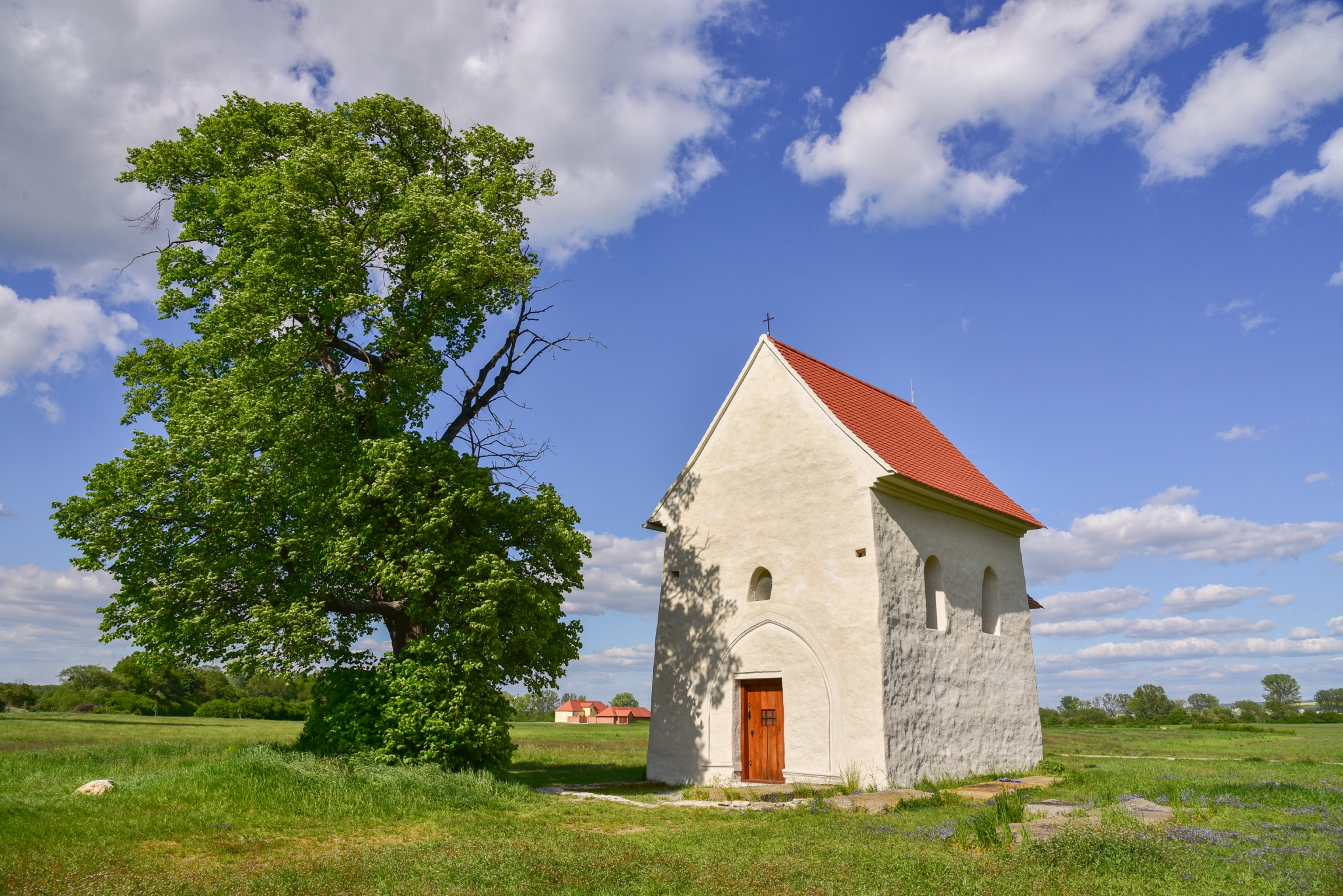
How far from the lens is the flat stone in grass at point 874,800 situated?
1195cm

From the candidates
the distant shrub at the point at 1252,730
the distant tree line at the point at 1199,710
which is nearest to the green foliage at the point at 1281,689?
the distant tree line at the point at 1199,710

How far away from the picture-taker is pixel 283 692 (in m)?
75.6

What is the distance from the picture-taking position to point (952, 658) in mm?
17031

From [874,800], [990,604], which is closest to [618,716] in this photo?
[990,604]

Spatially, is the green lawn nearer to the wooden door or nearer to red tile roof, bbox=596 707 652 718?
the wooden door

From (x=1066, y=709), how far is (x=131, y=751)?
Answer: 114 meters

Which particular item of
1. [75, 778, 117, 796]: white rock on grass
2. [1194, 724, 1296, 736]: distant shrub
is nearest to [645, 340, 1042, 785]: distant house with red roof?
[75, 778, 117, 796]: white rock on grass

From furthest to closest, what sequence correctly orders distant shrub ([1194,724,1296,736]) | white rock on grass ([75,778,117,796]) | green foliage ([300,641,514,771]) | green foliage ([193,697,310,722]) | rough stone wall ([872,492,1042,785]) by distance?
1. green foliage ([193,697,310,722])
2. distant shrub ([1194,724,1296,736])
3. rough stone wall ([872,492,1042,785])
4. green foliage ([300,641,514,771])
5. white rock on grass ([75,778,117,796])

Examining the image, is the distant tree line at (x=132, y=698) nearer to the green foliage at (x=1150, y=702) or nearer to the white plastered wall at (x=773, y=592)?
the white plastered wall at (x=773, y=592)

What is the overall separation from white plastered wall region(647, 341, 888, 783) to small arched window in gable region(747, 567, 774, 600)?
0.18 m

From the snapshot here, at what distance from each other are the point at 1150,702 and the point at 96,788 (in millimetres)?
99256

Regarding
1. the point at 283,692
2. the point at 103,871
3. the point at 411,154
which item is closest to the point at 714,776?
the point at 103,871

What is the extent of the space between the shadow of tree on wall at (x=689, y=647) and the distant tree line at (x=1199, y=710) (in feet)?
141

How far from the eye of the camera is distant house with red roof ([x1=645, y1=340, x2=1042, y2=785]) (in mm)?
15344
